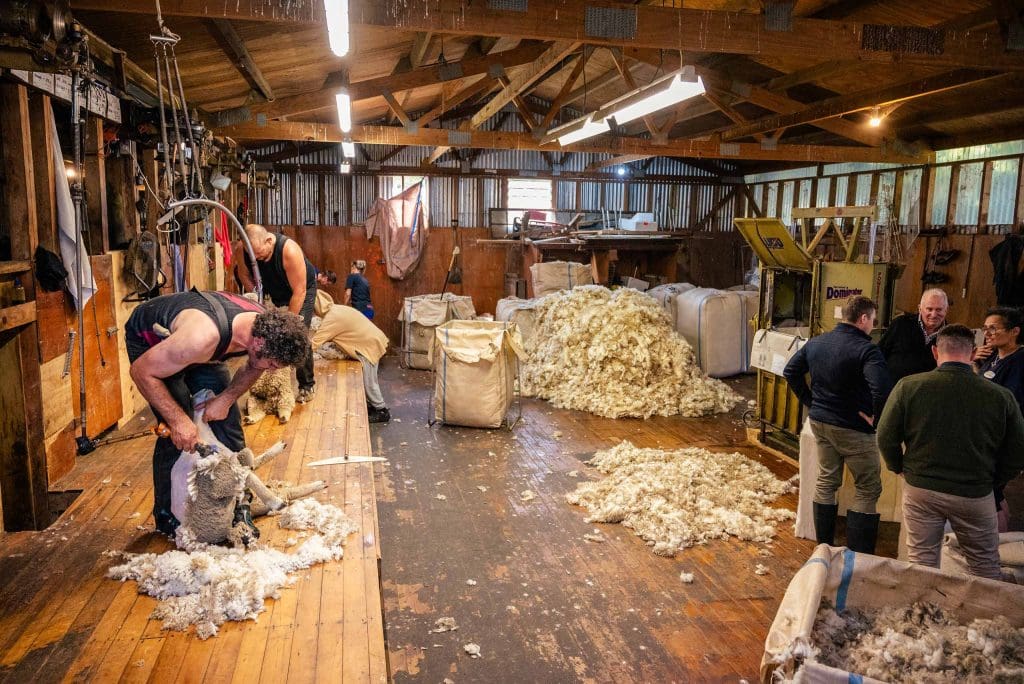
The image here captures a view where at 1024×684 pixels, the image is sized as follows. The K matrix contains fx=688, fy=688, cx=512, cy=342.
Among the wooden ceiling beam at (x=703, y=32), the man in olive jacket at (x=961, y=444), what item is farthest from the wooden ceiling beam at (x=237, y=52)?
the man in olive jacket at (x=961, y=444)

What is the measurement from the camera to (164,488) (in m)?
3.38

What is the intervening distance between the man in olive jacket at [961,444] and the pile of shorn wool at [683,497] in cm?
159

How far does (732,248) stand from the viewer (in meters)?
16.2

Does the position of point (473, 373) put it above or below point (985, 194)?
below

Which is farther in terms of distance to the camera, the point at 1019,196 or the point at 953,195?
the point at 953,195

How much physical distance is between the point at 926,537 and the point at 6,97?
5402mm

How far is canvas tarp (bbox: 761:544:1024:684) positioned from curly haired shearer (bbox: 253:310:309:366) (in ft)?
7.45

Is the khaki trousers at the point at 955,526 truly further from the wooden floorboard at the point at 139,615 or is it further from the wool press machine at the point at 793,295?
the wooden floorboard at the point at 139,615

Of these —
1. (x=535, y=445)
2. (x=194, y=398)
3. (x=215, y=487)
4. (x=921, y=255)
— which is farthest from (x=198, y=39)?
(x=921, y=255)

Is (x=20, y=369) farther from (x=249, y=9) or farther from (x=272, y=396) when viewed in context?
(x=249, y=9)

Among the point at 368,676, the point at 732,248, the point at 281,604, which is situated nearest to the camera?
the point at 368,676

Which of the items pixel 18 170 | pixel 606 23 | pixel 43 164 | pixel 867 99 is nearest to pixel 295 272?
pixel 43 164

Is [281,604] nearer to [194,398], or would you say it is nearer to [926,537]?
[194,398]

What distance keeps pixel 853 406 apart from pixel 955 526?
0.95m
